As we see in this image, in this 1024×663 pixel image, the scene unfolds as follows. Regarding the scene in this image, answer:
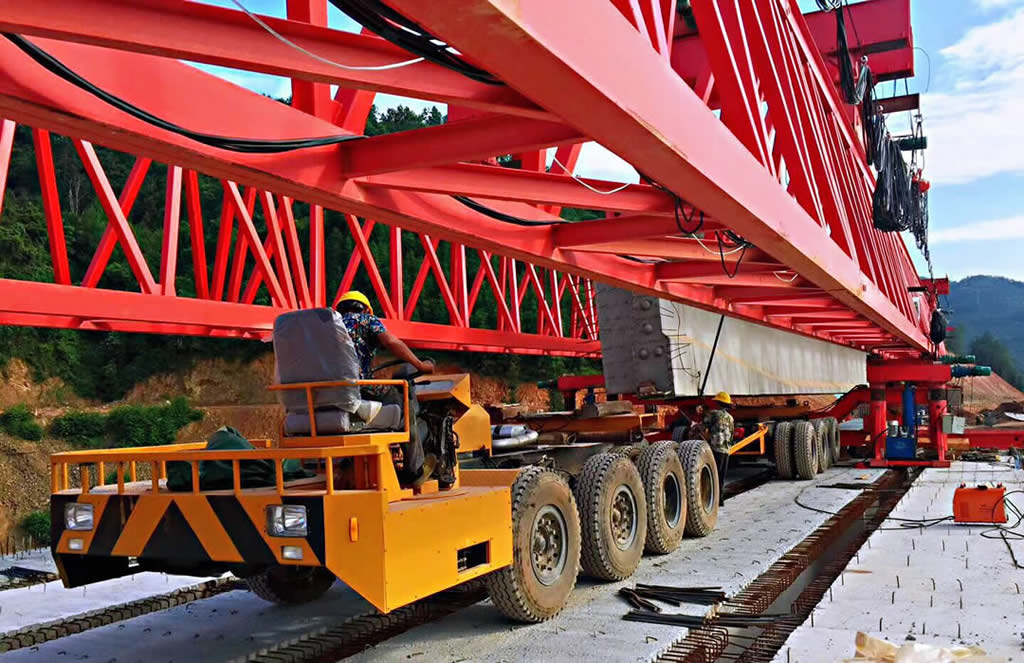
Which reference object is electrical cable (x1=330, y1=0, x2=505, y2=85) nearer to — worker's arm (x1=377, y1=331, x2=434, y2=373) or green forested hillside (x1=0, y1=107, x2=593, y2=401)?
worker's arm (x1=377, y1=331, x2=434, y2=373)

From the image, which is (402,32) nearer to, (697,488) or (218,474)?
(218,474)

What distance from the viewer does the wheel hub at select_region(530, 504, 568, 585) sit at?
6.35 meters

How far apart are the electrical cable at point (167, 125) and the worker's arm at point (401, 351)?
1168 millimetres

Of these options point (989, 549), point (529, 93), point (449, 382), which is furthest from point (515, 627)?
point (989, 549)

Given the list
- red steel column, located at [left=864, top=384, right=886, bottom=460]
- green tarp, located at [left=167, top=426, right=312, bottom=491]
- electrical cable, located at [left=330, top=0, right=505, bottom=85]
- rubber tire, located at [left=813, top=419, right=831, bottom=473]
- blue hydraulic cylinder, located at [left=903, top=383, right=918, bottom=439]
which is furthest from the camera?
red steel column, located at [left=864, top=384, right=886, bottom=460]

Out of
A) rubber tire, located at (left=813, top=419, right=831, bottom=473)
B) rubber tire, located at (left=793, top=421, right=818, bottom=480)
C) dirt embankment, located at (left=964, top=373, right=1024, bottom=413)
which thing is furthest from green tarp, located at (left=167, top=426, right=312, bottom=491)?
dirt embankment, located at (left=964, top=373, right=1024, bottom=413)

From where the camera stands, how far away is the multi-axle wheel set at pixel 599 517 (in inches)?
241

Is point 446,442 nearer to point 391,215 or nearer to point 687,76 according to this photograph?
point 391,215

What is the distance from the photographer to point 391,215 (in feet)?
21.1

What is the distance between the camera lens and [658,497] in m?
8.59

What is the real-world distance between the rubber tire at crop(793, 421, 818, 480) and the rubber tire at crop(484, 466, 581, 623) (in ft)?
30.3

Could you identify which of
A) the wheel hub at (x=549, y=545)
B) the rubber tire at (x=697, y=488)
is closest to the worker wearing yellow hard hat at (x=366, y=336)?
the wheel hub at (x=549, y=545)

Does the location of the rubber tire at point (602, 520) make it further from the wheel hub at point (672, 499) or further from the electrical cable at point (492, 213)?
the electrical cable at point (492, 213)

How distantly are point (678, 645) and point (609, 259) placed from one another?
4502mm
